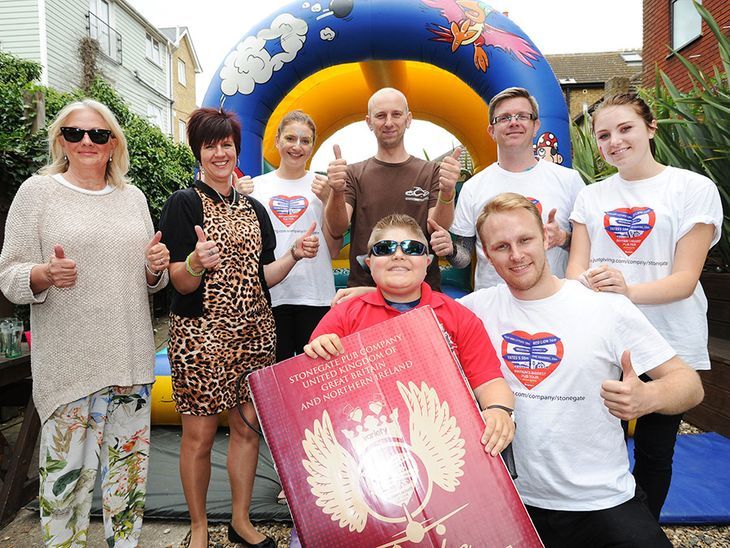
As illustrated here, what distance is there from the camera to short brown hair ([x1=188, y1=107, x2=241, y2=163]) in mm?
2227

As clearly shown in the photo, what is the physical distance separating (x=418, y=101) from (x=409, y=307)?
4.72 meters

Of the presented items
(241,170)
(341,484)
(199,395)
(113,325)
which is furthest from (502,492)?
(241,170)

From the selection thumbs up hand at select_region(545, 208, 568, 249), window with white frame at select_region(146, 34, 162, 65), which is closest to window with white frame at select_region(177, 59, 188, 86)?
window with white frame at select_region(146, 34, 162, 65)

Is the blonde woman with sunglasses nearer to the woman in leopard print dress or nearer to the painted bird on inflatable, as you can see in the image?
the woman in leopard print dress

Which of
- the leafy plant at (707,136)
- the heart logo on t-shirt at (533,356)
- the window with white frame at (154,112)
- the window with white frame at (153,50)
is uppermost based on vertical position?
the window with white frame at (153,50)

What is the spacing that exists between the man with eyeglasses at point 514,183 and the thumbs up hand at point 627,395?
85 cm

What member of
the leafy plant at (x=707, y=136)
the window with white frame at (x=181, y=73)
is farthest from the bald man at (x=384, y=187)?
the window with white frame at (x=181, y=73)

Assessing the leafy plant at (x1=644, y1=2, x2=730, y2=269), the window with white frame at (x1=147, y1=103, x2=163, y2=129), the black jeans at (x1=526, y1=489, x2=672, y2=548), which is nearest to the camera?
the black jeans at (x1=526, y1=489, x2=672, y2=548)

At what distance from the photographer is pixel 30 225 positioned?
6.21 ft

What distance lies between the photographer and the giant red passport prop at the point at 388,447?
4.42 feet

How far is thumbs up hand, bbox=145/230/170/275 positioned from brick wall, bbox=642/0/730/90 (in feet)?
33.3

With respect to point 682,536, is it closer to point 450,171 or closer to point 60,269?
point 450,171

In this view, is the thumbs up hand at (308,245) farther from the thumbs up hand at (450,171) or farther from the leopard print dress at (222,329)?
the thumbs up hand at (450,171)

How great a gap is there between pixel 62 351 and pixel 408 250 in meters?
1.38
